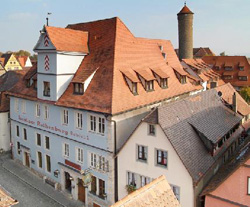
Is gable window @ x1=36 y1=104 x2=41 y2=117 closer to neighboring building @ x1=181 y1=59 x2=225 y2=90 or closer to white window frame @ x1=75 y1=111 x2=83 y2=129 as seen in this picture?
white window frame @ x1=75 y1=111 x2=83 y2=129

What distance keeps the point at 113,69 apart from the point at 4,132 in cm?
2108

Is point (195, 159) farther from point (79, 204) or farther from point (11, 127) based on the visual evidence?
point (11, 127)

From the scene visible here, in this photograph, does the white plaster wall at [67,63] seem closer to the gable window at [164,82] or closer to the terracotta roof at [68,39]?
the terracotta roof at [68,39]

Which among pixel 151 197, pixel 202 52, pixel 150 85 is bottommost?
pixel 151 197

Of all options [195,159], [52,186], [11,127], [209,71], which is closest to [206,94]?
[195,159]

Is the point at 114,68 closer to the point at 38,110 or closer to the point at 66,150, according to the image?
the point at 66,150

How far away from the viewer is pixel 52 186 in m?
28.9

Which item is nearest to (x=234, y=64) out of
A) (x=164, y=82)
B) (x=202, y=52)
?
(x=202, y=52)

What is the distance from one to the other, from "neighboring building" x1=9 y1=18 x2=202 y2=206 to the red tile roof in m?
0.09

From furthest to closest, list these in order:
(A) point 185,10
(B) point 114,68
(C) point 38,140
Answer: (A) point 185,10
(C) point 38,140
(B) point 114,68

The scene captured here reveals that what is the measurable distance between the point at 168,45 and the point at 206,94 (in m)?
14.3

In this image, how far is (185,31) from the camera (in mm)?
61906

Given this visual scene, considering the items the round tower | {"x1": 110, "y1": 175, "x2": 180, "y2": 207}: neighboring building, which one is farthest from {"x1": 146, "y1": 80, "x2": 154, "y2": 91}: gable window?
the round tower

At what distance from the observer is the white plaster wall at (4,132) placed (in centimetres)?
3742
